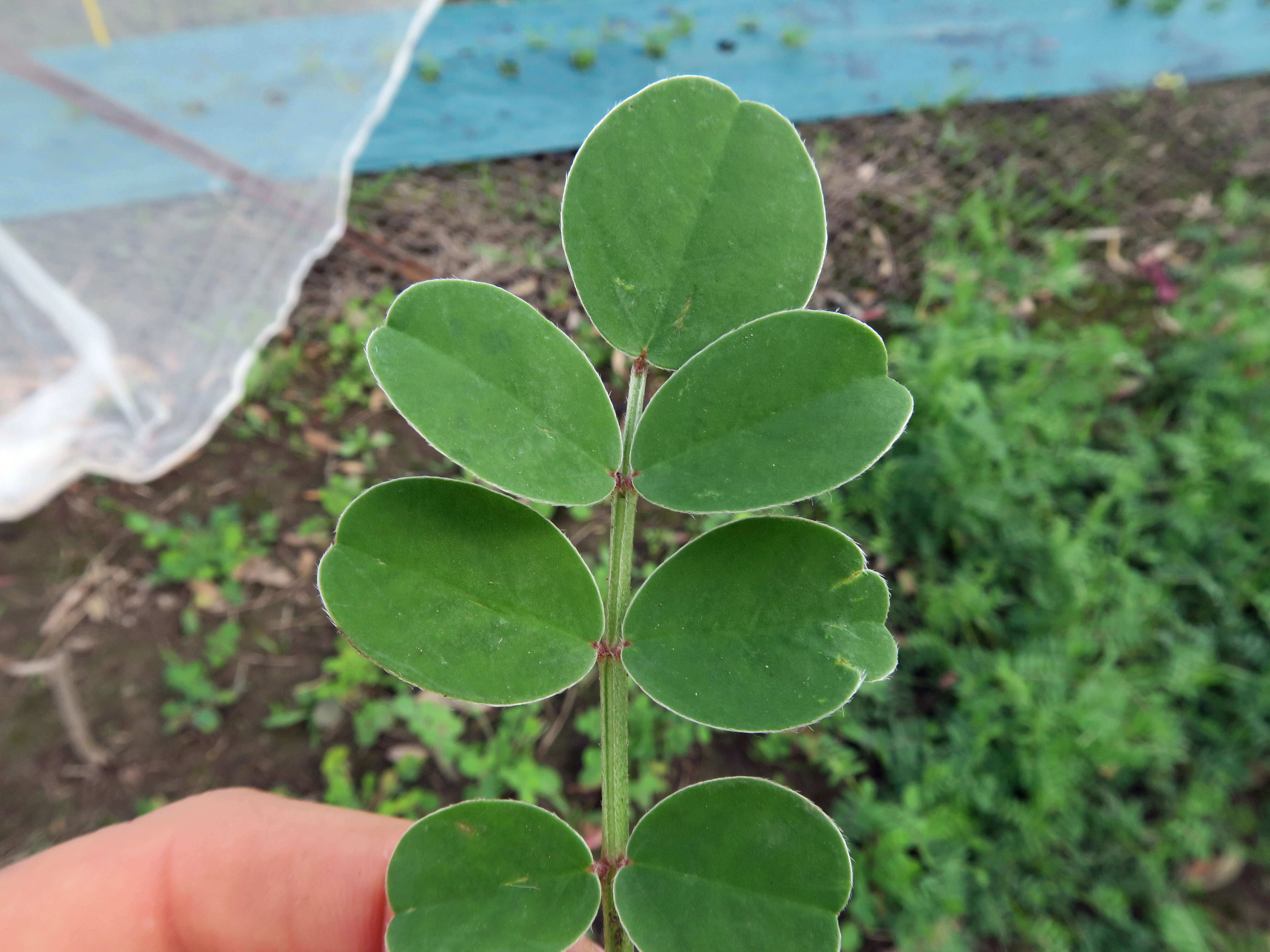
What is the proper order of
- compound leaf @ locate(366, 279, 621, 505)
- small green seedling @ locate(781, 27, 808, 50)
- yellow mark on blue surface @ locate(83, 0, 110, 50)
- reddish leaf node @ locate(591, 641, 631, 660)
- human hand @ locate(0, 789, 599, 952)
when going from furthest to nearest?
1. small green seedling @ locate(781, 27, 808, 50)
2. yellow mark on blue surface @ locate(83, 0, 110, 50)
3. human hand @ locate(0, 789, 599, 952)
4. reddish leaf node @ locate(591, 641, 631, 660)
5. compound leaf @ locate(366, 279, 621, 505)

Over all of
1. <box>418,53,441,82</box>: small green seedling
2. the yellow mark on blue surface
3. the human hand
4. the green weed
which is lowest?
the green weed

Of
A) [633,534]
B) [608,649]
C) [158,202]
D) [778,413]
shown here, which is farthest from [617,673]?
[158,202]

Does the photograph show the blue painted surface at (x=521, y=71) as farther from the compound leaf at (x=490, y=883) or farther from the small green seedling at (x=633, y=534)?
the compound leaf at (x=490, y=883)

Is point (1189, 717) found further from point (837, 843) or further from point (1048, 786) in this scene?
point (837, 843)

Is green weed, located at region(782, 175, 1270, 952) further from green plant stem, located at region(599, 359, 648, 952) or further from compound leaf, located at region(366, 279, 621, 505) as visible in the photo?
compound leaf, located at region(366, 279, 621, 505)

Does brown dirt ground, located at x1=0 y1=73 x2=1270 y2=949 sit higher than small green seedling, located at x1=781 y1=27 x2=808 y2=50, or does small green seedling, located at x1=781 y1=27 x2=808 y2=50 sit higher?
small green seedling, located at x1=781 y1=27 x2=808 y2=50

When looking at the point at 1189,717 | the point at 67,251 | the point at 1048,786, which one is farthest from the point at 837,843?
the point at 67,251

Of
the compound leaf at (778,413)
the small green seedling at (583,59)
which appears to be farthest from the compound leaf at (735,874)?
the small green seedling at (583,59)

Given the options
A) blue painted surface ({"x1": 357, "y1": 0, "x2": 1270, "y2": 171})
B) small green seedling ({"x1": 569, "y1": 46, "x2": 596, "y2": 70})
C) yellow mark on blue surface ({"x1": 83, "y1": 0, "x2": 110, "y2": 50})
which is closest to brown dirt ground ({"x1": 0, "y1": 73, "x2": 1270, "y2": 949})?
blue painted surface ({"x1": 357, "y1": 0, "x2": 1270, "y2": 171})
